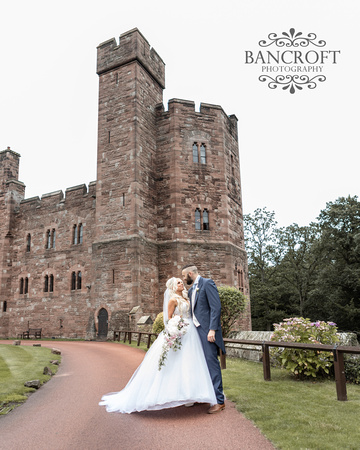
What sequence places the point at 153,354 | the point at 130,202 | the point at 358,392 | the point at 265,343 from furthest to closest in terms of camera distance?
the point at 130,202
the point at 265,343
the point at 358,392
the point at 153,354

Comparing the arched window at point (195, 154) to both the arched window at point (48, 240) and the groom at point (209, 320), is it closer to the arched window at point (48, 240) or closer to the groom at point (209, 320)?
the arched window at point (48, 240)

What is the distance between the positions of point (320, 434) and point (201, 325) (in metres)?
1.91

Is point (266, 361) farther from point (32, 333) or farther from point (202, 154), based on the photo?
point (32, 333)

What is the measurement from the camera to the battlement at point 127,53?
2183cm

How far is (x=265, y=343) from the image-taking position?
270 inches

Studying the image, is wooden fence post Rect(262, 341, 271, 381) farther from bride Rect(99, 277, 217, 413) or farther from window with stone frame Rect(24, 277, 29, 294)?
window with stone frame Rect(24, 277, 29, 294)

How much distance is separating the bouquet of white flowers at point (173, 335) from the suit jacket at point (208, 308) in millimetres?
255

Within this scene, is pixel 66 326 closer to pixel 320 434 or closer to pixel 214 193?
pixel 214 193

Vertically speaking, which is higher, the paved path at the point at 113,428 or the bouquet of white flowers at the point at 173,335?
the bouquet of white flowers at the point at 173,335

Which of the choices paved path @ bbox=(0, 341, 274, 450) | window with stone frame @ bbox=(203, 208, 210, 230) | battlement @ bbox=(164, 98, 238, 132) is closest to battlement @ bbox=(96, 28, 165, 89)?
battlement @ bbox=(164, 98, 238, 132)

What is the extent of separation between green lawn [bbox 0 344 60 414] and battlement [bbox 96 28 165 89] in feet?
58.2

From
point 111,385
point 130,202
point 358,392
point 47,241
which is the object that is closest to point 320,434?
point 358,392

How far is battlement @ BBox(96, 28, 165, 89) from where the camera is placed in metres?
21.8

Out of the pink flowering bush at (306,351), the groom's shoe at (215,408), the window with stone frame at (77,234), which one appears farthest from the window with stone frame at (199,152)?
the groom's shoe at (215,408)
